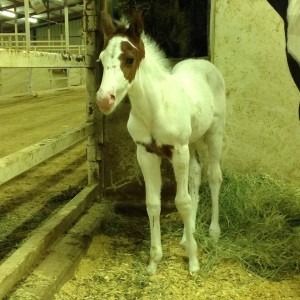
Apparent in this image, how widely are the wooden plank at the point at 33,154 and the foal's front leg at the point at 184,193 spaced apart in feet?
2.49

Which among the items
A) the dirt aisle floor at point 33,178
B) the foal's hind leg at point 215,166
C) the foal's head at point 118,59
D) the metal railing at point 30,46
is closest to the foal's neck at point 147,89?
the foal's head at point 118,59

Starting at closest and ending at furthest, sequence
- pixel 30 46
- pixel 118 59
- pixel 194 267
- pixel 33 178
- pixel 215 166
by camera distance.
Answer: pixel 118 59, pixel 194 267, pixel 215 166, pixel 33 178, pixel 30 46

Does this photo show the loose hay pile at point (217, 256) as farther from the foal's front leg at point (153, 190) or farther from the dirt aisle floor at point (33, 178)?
the dirt aisle floor at point (33, 178)

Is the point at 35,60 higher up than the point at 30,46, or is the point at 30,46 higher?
the point at 30,46

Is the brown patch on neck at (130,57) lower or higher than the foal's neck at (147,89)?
higher

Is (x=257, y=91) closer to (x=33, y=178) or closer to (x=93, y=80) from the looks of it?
(x=93, y=80)

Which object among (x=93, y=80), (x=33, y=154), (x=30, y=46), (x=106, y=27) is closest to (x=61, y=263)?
(x=33, y=154)

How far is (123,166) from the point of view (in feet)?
12.9

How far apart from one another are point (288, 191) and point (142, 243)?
1.34 meters

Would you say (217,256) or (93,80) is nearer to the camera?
(217,256)

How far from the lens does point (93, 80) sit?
3781 mm

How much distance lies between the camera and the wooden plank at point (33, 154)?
2.18 m

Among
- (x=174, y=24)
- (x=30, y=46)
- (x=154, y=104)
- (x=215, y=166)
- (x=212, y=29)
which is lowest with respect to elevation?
(x=215, y=166)

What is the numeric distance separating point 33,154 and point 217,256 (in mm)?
1315
